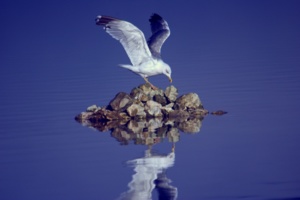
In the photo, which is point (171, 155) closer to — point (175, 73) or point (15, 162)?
point (15, 162)

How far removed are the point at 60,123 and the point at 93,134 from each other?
57.6 inches

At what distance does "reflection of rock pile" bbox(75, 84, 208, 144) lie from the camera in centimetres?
1488

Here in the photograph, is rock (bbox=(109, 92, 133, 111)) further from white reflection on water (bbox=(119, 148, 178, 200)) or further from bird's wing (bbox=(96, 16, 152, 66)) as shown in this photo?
white reflection on water (bbox=(119, 148, 178, 200))

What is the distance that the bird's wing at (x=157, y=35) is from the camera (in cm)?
1605

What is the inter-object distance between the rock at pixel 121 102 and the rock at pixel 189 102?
1089 mm

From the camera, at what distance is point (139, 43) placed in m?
15.0

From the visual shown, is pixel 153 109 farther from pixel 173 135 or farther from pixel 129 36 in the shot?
pixel 173 135

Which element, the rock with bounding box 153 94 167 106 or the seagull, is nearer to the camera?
the seagull

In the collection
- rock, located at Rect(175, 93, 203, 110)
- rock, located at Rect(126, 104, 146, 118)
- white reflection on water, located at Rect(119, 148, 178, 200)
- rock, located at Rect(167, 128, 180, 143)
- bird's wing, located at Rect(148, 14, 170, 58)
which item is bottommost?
white reflection on water, located at Rect(119, 148, 178, 200)

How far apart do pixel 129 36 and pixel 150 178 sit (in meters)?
5.36

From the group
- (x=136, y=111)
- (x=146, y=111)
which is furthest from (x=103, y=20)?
(x=146, y=111)

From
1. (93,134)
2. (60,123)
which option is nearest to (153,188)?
(93,134)

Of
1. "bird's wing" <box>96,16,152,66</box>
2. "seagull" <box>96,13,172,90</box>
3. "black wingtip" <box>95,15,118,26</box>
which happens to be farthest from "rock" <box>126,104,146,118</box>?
"black wingtip" <box>95,15,118,26</box>

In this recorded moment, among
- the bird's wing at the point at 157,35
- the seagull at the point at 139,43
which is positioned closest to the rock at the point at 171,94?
A: the seagull at the point at 139,43
